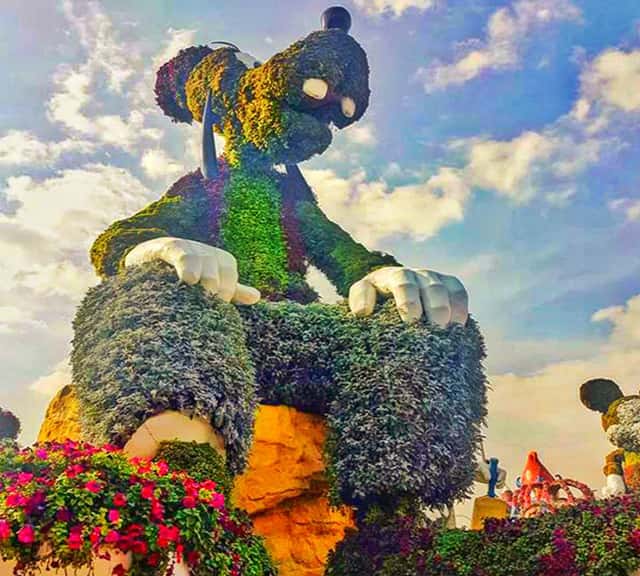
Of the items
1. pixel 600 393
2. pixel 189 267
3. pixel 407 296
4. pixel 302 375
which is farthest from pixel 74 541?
pixel 600 393

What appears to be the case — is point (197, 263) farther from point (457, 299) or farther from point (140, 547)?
point (140, 547)

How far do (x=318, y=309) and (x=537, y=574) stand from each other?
7.52ft

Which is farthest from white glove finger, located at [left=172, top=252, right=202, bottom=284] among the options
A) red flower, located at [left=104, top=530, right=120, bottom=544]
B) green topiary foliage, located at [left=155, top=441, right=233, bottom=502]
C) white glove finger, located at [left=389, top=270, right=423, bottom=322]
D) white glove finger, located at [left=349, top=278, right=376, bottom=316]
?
red flower, located at [left=104, top=530, right=120, bottom=544]

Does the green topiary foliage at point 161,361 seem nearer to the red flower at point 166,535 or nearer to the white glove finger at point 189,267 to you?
the white glove finger at point 189,267

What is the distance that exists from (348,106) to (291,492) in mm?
3142

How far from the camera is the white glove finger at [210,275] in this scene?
4.85 meters

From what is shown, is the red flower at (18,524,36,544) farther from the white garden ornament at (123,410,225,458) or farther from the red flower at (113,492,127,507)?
the white garden ornament at (123,410,225,458)

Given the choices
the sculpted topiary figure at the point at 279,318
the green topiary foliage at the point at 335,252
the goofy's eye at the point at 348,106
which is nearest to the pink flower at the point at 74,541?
the sculpted topiary figure at the point at 279,318

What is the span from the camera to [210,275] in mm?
4852

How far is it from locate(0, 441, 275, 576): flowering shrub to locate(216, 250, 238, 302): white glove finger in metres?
1.59

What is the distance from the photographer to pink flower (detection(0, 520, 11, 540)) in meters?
2.94

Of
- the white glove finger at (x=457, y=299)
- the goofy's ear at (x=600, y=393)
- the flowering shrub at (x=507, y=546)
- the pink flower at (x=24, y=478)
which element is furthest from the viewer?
the goofy's ear at (x=600, y=393)

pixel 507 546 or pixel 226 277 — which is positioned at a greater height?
pixel 226 277

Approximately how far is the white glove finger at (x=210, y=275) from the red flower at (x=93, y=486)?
1.88 m
